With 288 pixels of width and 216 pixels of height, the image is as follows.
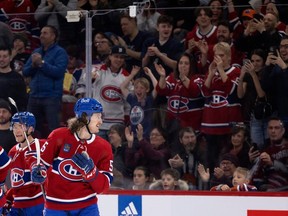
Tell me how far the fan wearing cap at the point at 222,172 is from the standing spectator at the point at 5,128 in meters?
1.56

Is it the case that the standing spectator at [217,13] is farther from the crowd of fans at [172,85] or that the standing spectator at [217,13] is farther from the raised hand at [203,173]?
the raised hand at [203,173]

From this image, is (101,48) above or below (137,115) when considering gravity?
above

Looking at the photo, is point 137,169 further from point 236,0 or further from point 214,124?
point 236,0

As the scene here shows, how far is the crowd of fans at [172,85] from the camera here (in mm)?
7379

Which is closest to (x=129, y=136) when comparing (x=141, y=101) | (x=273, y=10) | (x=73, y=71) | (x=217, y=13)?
(x=141, y=101)

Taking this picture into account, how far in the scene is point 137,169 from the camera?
7.61m

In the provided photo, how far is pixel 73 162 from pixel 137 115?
1.56 meters

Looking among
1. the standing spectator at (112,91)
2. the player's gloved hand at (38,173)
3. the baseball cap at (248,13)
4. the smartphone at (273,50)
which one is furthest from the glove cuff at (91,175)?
the baseball cap at (248,13)

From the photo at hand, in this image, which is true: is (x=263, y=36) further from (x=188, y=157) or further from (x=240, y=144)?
(x=188, y=157)

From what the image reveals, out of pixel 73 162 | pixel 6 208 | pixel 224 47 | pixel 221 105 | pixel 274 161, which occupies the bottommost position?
pixel 6 208

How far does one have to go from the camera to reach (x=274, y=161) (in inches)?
288

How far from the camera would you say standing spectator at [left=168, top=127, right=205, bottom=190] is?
7480mm

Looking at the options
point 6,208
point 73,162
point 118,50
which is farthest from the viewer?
point 118,50

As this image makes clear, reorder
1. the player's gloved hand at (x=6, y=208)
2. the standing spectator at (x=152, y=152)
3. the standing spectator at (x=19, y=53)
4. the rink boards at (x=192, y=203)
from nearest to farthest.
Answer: the player's gloved hand at (x=6, y=208) → the rink boards at (x=192, y=203) → the standing spectator at (x=152, y=152) → the standing spectator at (x=19, y=53)
